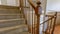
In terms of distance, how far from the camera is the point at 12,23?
241cm

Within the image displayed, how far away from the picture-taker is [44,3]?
15.6 feet

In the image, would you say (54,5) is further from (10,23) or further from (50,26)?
(10,23)

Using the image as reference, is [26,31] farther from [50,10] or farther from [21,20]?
[50,10]

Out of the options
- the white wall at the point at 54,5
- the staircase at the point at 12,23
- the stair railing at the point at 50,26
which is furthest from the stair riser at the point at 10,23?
the white wall at the point at 54,5

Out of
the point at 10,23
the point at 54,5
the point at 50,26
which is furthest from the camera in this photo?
the point at 54,5

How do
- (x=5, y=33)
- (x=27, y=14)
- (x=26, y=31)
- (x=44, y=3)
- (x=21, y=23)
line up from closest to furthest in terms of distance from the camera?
(x=5, y=33) → (x=26, y=31) → (x=21, y=23) → (x=27, y=14) → (x=44, y=3)

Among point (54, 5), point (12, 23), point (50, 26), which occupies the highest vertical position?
point (54, 5)

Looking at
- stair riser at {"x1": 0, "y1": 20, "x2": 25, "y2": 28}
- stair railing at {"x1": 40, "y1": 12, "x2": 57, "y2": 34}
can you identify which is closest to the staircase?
stair riser at {"x1": 0, "y1": 20, "x2": 25, "y2": 28}

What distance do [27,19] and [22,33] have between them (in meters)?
0.58

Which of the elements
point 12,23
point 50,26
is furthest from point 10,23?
point 50,26

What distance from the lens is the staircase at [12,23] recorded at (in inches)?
84.8

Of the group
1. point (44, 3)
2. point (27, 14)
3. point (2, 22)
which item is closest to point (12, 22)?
point (2, 22)

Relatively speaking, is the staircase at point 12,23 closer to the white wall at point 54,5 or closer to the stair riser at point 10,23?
the stair riser at point 10,23

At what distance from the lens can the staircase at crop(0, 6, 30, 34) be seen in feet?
7.07
